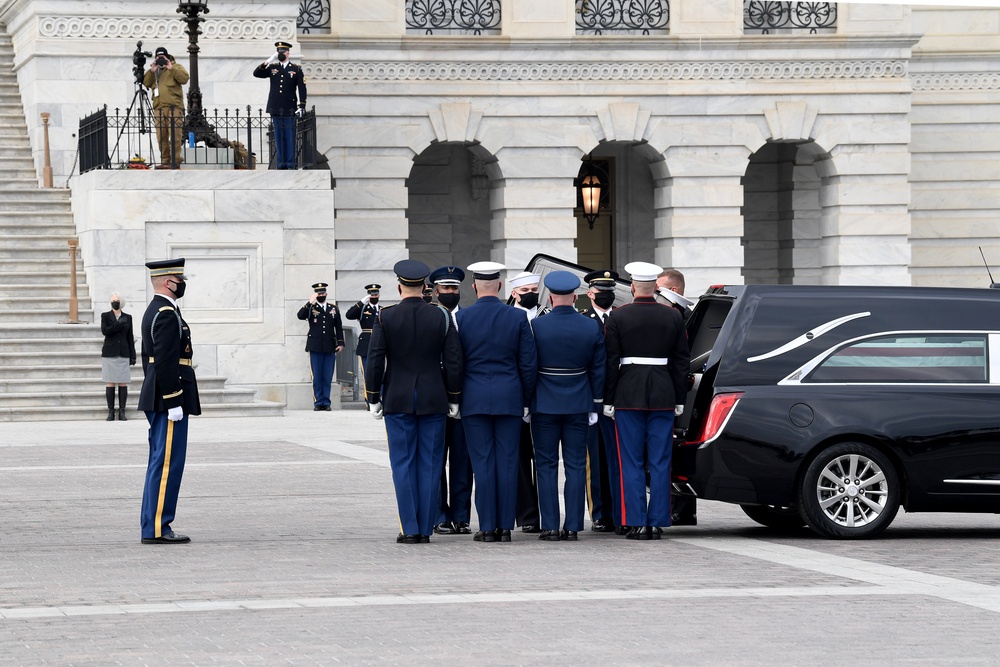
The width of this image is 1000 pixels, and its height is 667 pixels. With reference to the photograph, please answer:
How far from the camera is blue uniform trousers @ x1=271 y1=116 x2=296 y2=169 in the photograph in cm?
2823

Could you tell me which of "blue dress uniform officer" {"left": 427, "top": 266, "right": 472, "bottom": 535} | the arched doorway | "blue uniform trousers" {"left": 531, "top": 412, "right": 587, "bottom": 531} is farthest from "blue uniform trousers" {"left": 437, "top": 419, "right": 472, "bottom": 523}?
the arched doorway

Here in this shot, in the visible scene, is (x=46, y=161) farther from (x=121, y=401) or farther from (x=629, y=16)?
(x=629, y=16)

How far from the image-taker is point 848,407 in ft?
41.0

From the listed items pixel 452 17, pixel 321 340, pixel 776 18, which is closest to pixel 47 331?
pixel 321 340

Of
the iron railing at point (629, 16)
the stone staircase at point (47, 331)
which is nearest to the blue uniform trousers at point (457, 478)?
the stone staircase at point (47, 331)

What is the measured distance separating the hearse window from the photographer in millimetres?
17427

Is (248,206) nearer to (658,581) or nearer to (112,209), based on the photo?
(112,209)

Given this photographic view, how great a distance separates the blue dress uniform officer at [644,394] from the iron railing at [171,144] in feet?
51.6

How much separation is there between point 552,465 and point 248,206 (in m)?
15.9

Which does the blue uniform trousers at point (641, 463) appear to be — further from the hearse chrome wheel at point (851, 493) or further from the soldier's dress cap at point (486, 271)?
the soldier's dress cap at point (486, 271)

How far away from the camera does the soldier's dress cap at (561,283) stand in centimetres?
1287

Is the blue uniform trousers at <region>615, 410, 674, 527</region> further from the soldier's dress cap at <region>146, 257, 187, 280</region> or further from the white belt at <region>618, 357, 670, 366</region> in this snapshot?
the soldier's dress cap at <region>146, 257, 187, 280</region>

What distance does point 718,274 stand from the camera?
36.2 m

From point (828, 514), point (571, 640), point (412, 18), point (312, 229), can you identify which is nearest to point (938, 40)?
point (412, 18)
